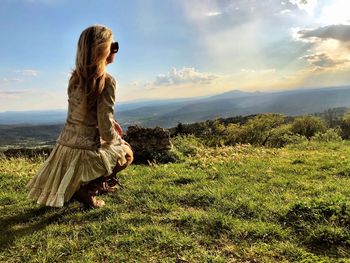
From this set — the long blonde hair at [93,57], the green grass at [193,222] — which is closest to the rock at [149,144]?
the green grass at [193,222]

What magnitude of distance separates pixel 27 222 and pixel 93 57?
9.31 feet

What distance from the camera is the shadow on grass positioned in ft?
17.0

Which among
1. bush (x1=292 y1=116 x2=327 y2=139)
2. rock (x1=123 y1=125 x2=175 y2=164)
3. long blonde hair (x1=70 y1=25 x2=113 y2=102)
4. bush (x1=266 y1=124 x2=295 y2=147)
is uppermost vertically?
long blonde hair (x1=70 y1=25 x2=113 y2=102)

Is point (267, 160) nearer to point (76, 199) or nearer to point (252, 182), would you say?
point (252, 182)

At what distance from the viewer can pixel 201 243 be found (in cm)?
477

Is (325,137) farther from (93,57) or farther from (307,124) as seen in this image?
(307,124)

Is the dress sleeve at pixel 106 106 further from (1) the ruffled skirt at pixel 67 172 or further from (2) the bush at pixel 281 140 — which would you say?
(2) the bush at pixel 281 140

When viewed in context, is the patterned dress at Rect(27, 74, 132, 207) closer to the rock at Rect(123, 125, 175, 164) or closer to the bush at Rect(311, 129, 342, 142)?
the rock at Rect(123, 125, 175, 164)

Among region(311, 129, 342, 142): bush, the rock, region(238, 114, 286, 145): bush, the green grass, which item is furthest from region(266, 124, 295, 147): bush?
the green grass

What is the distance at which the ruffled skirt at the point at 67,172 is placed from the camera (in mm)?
5562

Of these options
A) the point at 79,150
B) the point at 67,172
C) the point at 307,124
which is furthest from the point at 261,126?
the point at 67,172

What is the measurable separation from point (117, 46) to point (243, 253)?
140 inches

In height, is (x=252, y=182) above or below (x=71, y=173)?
below

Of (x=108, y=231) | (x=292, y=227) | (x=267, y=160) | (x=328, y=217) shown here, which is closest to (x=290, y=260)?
(x=292, y=227)
